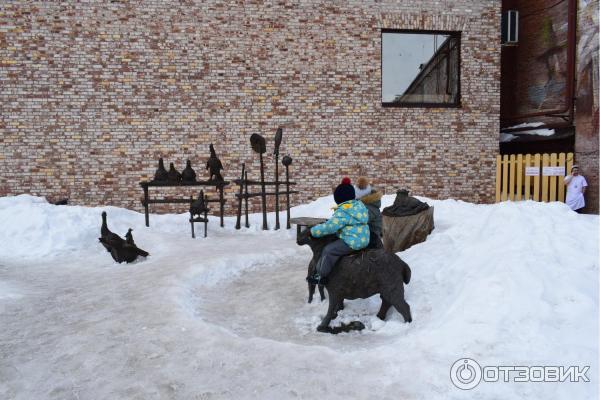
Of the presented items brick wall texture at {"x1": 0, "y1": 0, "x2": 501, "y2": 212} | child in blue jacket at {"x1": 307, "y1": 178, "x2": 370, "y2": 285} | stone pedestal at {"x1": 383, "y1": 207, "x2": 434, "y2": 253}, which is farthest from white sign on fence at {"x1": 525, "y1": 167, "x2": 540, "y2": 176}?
child in blue jacket at {"x1": 307, "y1": 178, "x2": 370, "y2": 285}

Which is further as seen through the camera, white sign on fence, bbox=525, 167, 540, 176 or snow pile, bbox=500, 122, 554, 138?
snow pile, bbox=500, 122, 554, 138

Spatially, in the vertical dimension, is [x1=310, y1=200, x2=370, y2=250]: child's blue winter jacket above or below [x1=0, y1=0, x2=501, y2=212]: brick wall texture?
below

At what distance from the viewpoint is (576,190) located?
1034 centimetres

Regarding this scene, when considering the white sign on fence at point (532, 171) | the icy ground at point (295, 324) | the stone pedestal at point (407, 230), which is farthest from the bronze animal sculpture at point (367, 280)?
the white sign on fence at point (532, 171)

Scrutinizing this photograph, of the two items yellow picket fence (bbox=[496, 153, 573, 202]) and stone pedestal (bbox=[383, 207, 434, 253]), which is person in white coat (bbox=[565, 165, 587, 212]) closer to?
yellow picket fence (bbox=[496, 153, 573, 202])

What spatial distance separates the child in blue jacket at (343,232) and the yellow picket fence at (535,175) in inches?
360

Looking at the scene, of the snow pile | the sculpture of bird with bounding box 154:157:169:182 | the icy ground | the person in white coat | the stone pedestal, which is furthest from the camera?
the snow pile

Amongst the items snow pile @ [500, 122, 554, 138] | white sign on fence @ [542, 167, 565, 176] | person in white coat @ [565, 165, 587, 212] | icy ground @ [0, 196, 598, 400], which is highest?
snow pile @ [500, 122, 554, 138]

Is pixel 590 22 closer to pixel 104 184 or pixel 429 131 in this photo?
pixel 429 131

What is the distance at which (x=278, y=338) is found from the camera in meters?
3.80

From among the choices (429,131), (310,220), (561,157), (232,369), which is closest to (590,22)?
(561,157)

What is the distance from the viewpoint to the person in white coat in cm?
1034

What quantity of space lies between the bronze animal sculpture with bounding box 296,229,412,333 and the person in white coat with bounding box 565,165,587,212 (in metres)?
9.02

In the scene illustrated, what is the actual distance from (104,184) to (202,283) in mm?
6919
